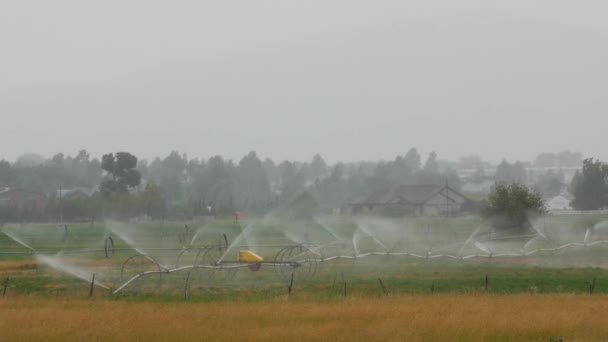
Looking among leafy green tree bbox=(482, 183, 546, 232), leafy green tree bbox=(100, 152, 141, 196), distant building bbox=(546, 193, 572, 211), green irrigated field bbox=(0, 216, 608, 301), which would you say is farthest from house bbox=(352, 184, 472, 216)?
green irrigated field bbox=(0, 216, 608, 301)

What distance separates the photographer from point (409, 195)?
126m

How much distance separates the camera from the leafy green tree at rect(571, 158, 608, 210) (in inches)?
3942

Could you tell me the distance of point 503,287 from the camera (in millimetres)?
34156

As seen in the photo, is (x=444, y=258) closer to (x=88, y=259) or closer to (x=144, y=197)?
(x=88, y=259)

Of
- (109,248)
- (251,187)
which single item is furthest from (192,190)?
(109,248)

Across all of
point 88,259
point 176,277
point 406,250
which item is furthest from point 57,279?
point 406,250

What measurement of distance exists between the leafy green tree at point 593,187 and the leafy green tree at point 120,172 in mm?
59703

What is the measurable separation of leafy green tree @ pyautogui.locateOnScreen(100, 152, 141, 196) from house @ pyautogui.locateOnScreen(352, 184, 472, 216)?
32.1 metres

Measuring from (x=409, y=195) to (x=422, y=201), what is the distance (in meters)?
4.43

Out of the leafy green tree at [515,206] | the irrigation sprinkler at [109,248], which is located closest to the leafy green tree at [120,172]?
the irrigation sprinkler at [109,248]

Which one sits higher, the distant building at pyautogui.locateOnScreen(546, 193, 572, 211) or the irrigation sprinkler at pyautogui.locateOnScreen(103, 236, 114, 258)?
the distant building at pyautogui.locateOnScreen(546, 193, 572, 211)

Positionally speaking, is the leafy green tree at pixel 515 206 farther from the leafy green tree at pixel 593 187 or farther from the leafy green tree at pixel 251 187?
the leafy green tree at pixel 251 187

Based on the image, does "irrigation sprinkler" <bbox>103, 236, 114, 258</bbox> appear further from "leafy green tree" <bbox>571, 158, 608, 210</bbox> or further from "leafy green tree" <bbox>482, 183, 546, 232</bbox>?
"leafy green tree" <bbox>571, 158, 608, 210</bbox>

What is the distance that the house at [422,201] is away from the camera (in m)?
121
